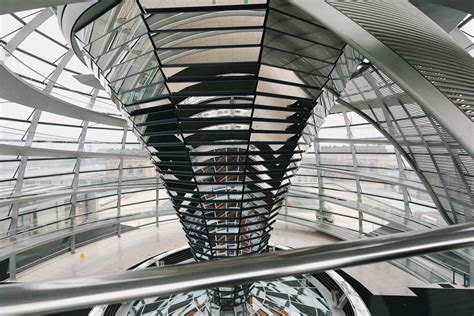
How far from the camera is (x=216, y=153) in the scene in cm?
802

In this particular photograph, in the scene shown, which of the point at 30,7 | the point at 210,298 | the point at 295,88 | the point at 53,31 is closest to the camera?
the point at 30,7

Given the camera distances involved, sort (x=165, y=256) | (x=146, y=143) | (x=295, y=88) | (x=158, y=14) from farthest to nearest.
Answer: (x=165, y=256)
(x=146, y=143)
(x=295, y=88)
(x=158, y=14)

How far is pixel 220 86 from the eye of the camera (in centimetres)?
706

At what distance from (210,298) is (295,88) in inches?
391

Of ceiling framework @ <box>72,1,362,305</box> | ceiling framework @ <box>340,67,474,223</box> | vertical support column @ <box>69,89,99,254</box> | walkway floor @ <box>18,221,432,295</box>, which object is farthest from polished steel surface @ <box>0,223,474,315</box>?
vertical support column @ <box>69,89,99,254</box>

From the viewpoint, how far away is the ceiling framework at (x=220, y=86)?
5777mm

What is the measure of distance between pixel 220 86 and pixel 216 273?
20.8 ft

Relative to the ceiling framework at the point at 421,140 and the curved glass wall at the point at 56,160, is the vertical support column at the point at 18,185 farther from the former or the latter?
the ceiling framework at the point at 421,140

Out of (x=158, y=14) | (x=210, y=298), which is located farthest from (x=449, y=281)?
(x=158, y=14)

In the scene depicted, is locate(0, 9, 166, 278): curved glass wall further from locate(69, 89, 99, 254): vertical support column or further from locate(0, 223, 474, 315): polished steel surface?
locate(0, 223, 474, 315): polished steel surface

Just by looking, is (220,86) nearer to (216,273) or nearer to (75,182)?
(216,273)

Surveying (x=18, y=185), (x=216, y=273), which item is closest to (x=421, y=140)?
(x=216, y=273)

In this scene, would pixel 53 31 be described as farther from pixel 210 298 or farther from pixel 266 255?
pixel 266 255

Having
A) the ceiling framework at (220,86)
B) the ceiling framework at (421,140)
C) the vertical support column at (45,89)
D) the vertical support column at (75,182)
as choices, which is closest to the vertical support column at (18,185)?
the vertical support column at (45,89)
